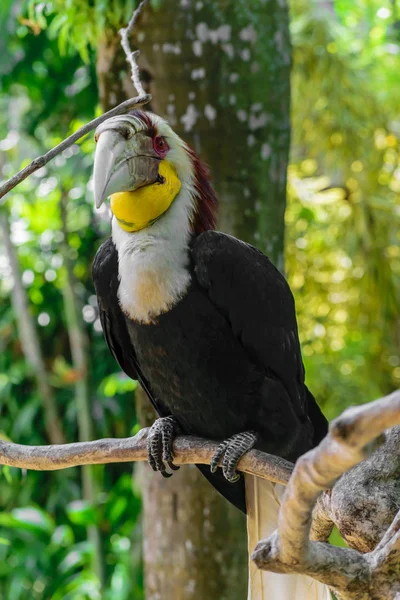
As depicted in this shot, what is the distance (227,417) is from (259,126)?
3.03 feet

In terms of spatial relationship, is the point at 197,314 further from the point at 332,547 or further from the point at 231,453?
the point at 332,547

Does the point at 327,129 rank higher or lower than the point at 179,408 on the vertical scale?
lower

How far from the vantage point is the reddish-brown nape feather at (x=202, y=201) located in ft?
5.23

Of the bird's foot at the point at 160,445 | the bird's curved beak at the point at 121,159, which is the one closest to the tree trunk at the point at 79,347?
the bird's foot at the point at 160,445

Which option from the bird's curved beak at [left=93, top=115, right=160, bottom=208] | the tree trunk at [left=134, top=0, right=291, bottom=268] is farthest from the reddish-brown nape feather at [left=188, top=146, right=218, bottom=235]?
the tree trunk at [left=134, top=0, right=291, bottom=268]

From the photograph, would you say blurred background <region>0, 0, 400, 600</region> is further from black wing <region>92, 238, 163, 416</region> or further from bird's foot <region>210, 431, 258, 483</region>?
bird's foot <region>210, 431, 258, 483</region>

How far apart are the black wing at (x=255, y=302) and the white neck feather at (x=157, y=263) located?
4 centimetres

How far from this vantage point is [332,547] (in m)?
1.05

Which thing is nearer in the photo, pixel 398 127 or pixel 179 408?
pixel 179 408

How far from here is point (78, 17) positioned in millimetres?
2145

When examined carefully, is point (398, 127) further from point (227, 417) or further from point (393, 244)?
point (227, 417)

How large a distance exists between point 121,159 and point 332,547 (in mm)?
761

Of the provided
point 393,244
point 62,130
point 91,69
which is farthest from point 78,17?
point 393,244

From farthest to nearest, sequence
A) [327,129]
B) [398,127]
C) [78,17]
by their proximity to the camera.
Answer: [398,127] < [327,129] < [78,17]
